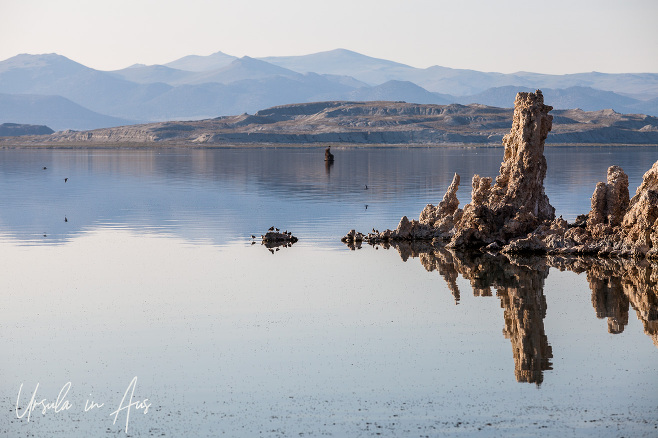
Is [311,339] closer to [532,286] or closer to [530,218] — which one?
[532,286]

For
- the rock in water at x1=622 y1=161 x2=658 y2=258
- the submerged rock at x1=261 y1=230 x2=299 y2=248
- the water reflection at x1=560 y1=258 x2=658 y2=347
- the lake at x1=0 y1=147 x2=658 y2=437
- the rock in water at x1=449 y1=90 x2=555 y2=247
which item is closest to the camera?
the lake at x1=0 y1=147 x2=658 y2=437

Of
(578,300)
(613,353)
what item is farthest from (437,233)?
(613,353)

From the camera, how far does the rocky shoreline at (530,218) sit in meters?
40.6

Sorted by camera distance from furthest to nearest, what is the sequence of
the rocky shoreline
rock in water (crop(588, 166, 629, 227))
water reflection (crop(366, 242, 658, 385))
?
rock in water (crop(588, 166, 629, 227)), the rocky shoreline, water reflection (crop(366, 242, 658, 385))

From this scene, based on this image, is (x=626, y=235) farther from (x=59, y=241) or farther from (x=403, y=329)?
(x=59, y=241)

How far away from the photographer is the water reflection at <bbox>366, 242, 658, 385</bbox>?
2614cm

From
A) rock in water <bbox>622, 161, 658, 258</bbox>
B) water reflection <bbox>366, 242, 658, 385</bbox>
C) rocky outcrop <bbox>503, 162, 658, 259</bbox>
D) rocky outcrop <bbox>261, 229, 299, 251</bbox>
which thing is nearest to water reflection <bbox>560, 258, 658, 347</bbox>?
water reflection <bbox>366, 242, 658, 385</bbox>

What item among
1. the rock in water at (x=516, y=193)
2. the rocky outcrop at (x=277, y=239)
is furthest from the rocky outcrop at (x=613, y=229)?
the rocky outcrop at (x=277, y=239)

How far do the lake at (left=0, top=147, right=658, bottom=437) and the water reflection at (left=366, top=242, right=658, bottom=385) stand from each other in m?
0.10

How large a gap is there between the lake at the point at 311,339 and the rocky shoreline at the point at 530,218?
1868mm

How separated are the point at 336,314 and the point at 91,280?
1120 cm

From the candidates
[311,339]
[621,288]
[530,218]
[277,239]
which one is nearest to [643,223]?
[530,218]

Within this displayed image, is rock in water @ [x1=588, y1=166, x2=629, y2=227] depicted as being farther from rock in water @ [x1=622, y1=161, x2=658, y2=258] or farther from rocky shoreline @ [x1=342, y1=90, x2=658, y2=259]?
rock in water @ [x1=622, y1=161, x2=658, y2=258]

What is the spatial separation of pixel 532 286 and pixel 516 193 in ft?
40.9
